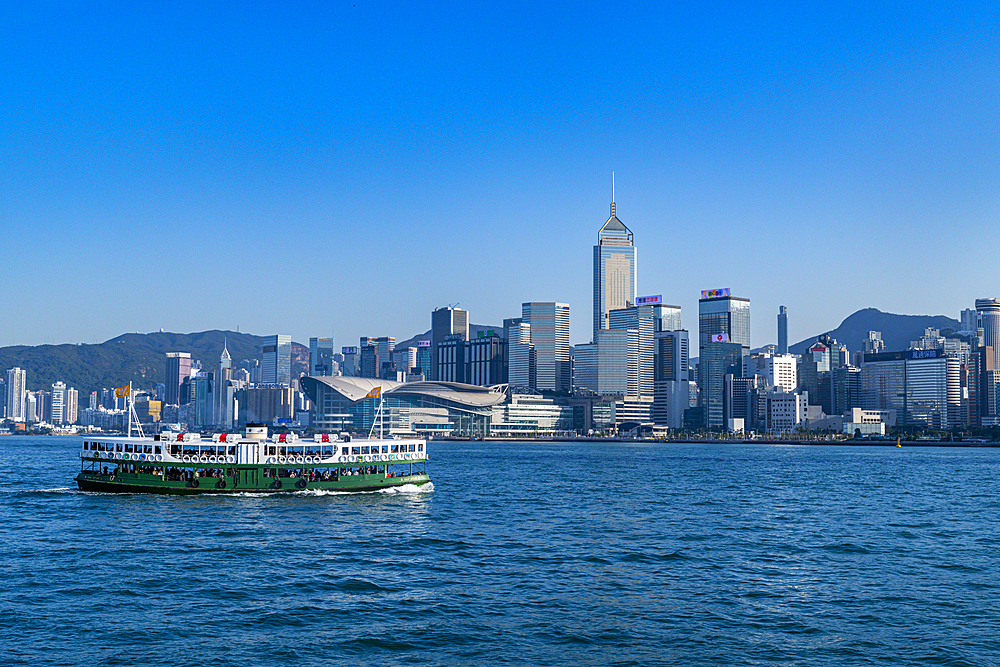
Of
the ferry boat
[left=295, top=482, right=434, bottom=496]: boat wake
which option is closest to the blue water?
[left=295, top=482, right=434, bottom=496]: boat wake

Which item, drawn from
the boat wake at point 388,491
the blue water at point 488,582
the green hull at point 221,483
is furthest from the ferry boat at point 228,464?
the blue water at point 488,582

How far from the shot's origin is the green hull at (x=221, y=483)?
81.6 meters

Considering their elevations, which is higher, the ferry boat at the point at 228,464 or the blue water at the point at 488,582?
the ferry boat at the point at 228,464

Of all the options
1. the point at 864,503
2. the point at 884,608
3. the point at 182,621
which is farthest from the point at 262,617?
the point at 864,503

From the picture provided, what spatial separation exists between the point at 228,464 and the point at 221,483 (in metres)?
1.75

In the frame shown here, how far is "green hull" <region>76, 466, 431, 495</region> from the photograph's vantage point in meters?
81.6

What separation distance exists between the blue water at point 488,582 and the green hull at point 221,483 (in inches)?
63.1

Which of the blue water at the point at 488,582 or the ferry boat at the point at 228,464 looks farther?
the ferry boat at the point at 228,464

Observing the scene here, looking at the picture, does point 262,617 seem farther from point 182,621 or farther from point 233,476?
point 233,476

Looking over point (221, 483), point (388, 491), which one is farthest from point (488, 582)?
point (388, 491)

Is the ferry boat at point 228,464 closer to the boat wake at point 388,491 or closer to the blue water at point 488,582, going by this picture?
the boat wake at point 388,491

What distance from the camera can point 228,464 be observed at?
82625mm

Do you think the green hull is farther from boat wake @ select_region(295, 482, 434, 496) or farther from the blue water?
the blue water

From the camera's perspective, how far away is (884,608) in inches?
1535
